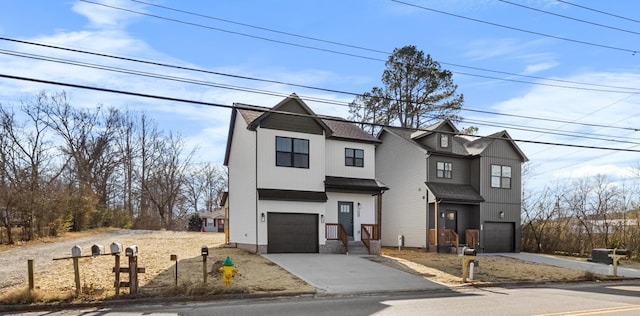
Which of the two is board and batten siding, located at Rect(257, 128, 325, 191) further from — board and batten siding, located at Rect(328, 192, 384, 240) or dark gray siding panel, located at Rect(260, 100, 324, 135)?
board and batten siding, located at Rect(328, 192, 384, 240)

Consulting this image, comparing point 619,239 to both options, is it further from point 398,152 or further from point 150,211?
point 150,211

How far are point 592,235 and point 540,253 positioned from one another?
3.02m

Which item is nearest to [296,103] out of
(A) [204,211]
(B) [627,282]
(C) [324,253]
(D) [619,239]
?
(C) [324,253]

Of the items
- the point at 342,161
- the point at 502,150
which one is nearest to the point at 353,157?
the point at 342,161

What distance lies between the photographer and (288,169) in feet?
71.4

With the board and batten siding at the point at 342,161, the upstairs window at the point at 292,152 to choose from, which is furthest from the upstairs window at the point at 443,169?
the upstairs window at the point at 292,152

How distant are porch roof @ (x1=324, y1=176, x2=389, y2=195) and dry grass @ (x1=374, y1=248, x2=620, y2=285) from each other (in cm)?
386

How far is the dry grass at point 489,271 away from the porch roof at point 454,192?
4.99m

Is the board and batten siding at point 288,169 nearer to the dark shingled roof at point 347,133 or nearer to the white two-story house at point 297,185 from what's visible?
A: the white two-story house at point 297,185

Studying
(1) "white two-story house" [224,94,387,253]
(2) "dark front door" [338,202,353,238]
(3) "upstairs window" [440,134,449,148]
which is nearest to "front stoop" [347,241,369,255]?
(1) "white two-story house" [224,94,387,253]

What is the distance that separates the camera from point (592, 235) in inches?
1077

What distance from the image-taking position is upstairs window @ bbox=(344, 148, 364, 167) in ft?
79.7

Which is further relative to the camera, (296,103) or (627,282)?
(296,103)

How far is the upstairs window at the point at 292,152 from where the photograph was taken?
21.7 meters
